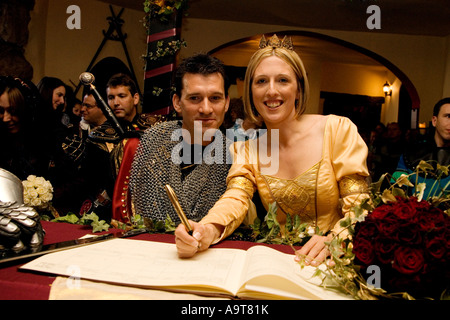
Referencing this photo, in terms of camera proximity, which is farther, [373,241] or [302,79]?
[302,79]

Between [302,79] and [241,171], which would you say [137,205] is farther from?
[302,79]

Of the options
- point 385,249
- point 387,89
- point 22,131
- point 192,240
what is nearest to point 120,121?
point 22,131

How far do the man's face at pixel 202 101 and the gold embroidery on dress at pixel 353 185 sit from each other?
29.6 inches

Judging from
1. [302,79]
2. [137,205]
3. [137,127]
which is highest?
[302,79]

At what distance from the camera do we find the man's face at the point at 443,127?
316 cm

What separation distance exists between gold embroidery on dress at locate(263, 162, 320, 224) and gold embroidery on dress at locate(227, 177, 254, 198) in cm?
11

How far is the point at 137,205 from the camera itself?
203cm

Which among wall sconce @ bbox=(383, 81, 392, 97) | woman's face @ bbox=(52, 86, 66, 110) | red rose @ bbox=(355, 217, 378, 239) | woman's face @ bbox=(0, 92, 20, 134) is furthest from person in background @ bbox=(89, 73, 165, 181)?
wall sconce @ bbox=(383, 81, 392, 97)

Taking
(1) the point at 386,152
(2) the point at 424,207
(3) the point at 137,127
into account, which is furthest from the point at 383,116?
(2) the point at 424,207

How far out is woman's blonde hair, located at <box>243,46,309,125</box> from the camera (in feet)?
5.90

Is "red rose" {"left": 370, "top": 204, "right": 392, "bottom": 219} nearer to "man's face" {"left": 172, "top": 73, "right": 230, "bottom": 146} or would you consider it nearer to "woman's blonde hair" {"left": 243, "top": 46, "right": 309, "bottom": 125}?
A: "woman's blonde hair" {"left": 243, "top": 46, "right": 309, "bottom": 125}

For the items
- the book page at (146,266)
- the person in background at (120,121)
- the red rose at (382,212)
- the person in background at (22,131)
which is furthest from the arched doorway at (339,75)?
the red rose at (382,212)

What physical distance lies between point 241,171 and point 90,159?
139 centimetres
